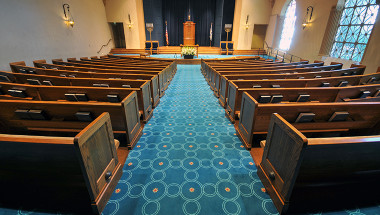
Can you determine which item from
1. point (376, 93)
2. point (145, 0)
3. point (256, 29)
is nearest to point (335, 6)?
point (376, 93)

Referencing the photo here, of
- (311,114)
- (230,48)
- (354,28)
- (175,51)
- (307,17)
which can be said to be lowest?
(311,114)

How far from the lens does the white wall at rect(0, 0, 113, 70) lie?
5.09 meters

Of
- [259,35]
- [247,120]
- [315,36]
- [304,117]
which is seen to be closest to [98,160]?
[247,120]

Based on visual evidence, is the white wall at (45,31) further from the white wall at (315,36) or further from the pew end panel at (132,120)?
the white wall at (315,36)

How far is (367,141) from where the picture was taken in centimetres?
109

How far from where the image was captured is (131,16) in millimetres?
11695

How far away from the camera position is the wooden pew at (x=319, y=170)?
43.9 inches

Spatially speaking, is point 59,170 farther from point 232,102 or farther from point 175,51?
point 175,51

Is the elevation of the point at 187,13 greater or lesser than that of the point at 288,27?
greater

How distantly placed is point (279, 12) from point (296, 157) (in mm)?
13798

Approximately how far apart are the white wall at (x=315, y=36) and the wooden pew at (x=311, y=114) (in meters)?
5.62

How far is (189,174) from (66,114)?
5.08 feet

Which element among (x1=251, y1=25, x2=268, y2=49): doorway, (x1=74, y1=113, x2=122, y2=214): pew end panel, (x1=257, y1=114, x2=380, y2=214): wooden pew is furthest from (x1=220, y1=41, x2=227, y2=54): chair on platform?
(x1=74, y1=113, x2=122, y2=214): pew end panel

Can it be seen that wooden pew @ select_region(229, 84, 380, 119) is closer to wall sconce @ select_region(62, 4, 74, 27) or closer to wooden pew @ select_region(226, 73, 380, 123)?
wooden pew @ select_region(226, 73, 380, 123)
